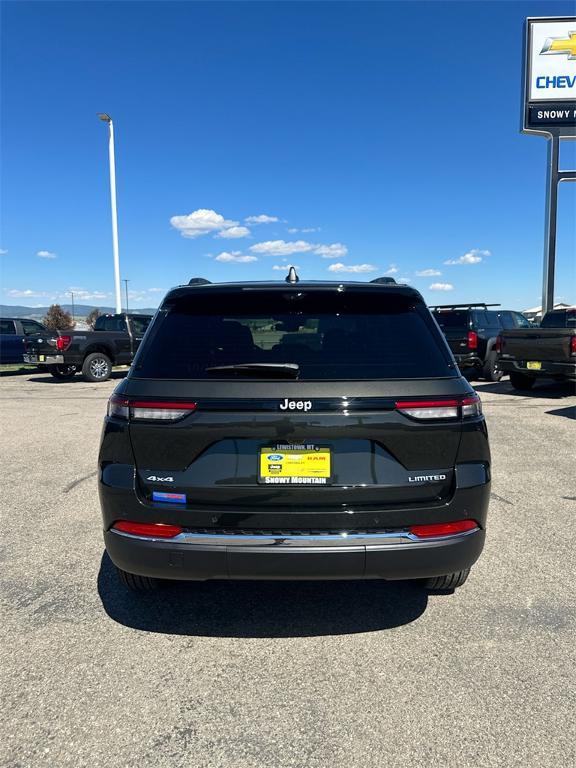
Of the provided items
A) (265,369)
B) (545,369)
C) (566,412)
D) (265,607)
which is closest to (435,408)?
(265,369)

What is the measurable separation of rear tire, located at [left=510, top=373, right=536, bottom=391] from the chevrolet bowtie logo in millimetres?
13446

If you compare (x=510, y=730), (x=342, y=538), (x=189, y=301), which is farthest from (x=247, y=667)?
(x=189, y=301)

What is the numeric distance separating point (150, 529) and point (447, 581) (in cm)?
164

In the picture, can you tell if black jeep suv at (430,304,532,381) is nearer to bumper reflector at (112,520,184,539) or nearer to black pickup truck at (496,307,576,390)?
black pickup truck at (496,307,576,390)

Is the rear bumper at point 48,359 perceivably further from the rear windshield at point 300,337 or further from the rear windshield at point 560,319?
the rear windshield at point 300,337

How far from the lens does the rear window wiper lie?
2400mm

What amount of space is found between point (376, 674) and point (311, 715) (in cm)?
39

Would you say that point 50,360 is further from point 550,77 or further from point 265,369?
point 550,77

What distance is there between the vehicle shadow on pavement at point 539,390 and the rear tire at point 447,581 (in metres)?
Answer: 9.34

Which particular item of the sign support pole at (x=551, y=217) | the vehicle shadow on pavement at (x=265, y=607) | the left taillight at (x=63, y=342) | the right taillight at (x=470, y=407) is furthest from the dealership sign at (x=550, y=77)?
the vehicle shadow on pavement at (x=265, y=607)

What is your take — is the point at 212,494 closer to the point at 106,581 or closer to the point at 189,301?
the point at 189,301

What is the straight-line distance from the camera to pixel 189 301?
2697 mm

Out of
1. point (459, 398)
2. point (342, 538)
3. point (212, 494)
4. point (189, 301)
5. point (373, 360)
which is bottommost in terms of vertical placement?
point (342, 538)

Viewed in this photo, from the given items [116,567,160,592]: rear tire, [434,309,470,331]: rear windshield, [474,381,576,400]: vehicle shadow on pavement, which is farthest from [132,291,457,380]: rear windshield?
[434,309,470,331]: rear windshield
